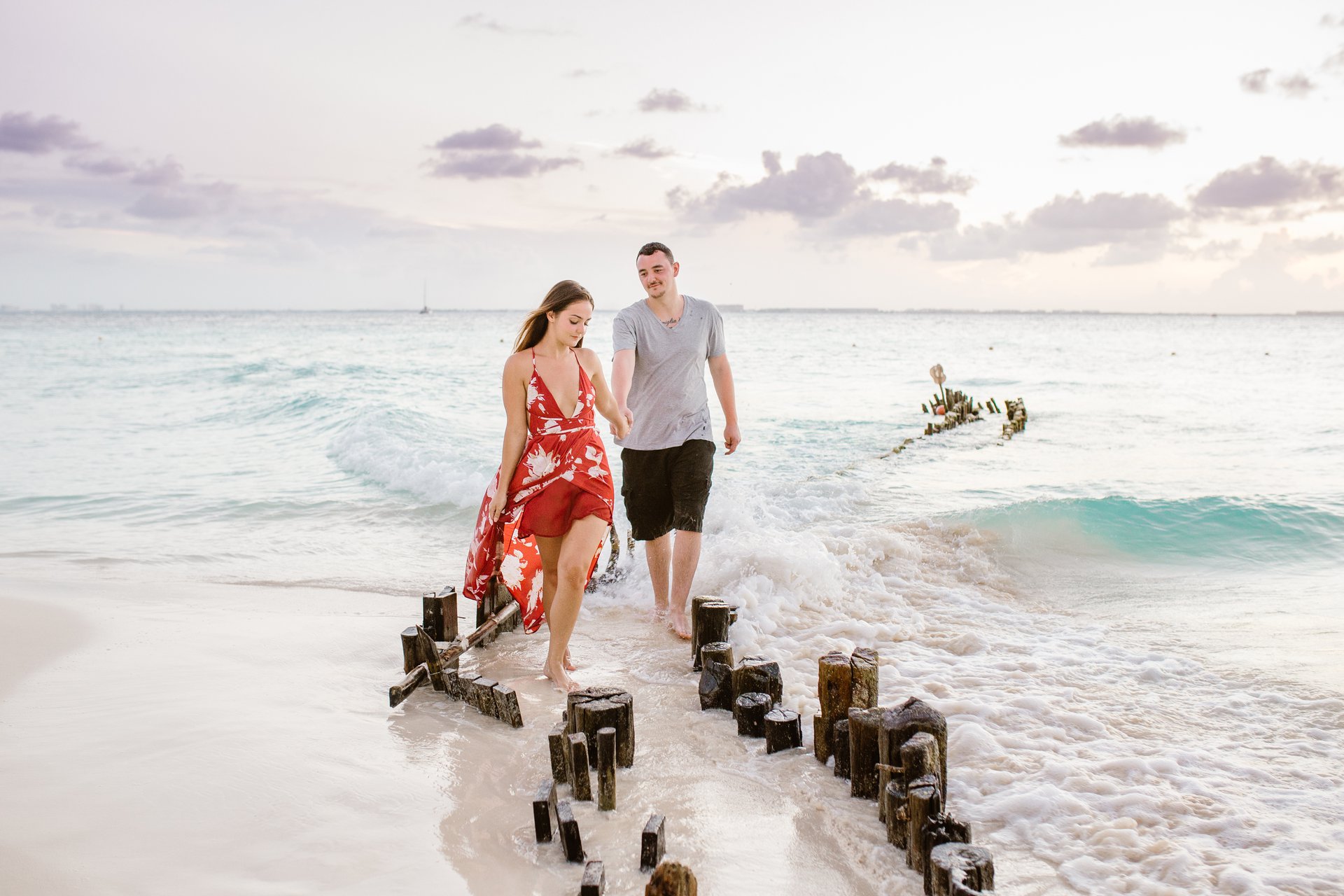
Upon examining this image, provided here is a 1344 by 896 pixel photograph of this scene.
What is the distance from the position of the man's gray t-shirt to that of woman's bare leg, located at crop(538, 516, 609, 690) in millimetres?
989

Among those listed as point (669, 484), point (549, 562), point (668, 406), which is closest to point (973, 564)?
point (669, 484)

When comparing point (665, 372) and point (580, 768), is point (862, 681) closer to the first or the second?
point (580, 768)

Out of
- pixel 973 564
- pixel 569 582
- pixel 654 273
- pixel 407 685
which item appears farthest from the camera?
pixel 973 564

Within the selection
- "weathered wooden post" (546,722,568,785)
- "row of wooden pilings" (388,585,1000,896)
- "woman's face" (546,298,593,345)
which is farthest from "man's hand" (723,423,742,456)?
"weathered wooden post" (546,722,568,785)

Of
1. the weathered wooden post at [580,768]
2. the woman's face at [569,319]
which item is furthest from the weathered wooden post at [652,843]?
the woman's face at [569,319]

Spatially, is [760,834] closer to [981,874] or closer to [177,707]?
[981,874]

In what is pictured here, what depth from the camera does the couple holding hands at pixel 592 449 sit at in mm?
4980

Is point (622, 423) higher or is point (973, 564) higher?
point (622, 423)

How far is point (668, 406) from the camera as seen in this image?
5855mm

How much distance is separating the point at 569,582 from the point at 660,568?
145 cm

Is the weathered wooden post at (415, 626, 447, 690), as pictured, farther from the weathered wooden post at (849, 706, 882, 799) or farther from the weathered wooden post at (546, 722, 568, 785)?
the weathered wooden post at (849, 706, 882, 799)

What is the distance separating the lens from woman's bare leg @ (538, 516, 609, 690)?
16.1 feet

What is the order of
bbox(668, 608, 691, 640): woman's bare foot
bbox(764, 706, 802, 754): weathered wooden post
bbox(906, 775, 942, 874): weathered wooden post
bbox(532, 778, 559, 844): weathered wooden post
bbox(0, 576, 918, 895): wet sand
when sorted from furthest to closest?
bbox(668, 608, 691, 640): woman's bare foot → bbox(764, 706, 802, 754): weathered wooden post → bbox(532, 778, 559, 844): weathered wooden post → bbox(0, 576, 918, 895): wet sand → bbox(906, 775, 942, 874): weathered wooden post

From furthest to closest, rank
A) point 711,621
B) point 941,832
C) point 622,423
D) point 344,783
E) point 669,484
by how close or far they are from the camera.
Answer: point 669,484
point 622,423
point 711,621
point 344,783
point 941,832
